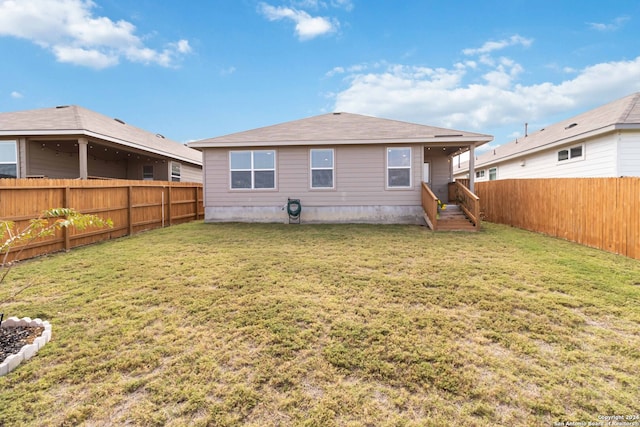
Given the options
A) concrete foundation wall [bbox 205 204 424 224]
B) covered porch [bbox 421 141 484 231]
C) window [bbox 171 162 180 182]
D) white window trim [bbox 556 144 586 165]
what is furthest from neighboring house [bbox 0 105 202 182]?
white window trim [bbox 556 144 586 165]

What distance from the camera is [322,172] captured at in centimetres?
1105

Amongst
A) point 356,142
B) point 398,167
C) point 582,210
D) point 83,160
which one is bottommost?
point 582,210

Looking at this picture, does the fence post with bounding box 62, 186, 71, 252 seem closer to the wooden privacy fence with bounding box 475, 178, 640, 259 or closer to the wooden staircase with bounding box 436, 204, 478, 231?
the wooden staircase with bounding box 436, 204, 478, 231

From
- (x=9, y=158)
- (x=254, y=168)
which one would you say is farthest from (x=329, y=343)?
(x=9, y=158)

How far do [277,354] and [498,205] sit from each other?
479 inches

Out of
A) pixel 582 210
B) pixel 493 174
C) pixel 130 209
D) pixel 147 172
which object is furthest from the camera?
pixel 493 174

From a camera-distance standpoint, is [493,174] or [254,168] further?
[493,174]

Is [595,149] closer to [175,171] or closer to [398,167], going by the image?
[398,167]

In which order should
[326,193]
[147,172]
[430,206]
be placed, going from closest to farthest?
A: [430,206] → [326,193] → [147,172]

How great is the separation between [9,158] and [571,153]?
20736 millimetres

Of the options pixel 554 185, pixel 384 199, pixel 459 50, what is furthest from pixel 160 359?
pixel 459 50

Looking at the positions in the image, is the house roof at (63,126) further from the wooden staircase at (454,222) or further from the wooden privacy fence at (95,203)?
the wooden staircase at (454,222)

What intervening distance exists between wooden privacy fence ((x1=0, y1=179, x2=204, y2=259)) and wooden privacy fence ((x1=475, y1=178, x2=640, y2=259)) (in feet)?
40.4

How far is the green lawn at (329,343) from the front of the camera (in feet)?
6.67
